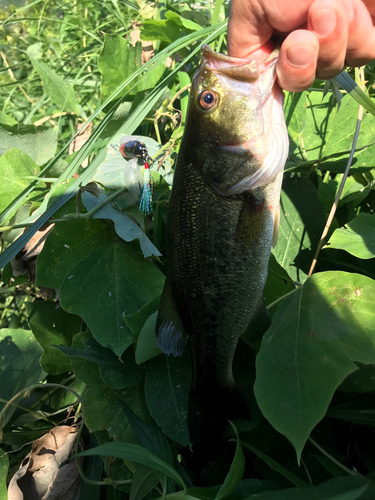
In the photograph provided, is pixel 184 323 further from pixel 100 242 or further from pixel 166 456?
pixel 100 242

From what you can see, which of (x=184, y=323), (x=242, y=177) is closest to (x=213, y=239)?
(x=242, y=177)

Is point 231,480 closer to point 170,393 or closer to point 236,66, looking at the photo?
point 170,393

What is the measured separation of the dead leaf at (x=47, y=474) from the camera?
1.69 m

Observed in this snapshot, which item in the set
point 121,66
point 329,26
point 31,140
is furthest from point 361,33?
point 31,140

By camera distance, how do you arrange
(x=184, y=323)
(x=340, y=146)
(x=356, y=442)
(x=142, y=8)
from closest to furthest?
(x=184, y=323)
(x=356, y=442)
(x=340, y=146)
(x=142, y=8)

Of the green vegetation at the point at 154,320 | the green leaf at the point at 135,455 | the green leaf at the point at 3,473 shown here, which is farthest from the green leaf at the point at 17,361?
the green leaf at the point at 135,455

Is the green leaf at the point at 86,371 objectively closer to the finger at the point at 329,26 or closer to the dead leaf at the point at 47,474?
the dead leaf at the point at 47,474

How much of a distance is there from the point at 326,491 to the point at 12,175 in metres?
2.09

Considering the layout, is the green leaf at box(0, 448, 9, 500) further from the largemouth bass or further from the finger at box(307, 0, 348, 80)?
the finger at box(307, 0, 348, 80)

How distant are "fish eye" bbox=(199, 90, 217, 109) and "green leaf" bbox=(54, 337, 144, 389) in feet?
3.60

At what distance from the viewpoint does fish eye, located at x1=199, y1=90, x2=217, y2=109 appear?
51.8 inches

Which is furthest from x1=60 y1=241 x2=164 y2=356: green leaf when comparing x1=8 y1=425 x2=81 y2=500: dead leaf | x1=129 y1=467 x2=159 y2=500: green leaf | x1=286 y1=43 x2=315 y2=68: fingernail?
x1=286 y1=43 x2=315 y2=68: fingernail

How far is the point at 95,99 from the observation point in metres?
3.38

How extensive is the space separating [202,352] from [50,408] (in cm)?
110
